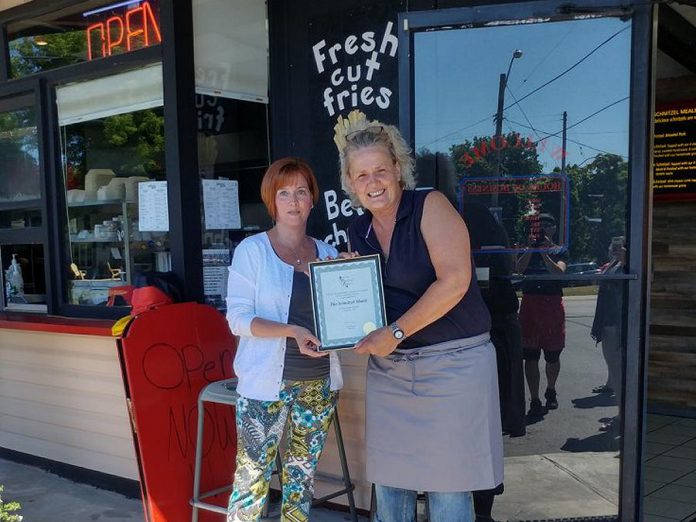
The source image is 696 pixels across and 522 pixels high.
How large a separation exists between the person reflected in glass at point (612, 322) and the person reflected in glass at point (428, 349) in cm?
82

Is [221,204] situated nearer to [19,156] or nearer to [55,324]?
[55,324]

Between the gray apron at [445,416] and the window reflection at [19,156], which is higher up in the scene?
the window reflection at [19,156]

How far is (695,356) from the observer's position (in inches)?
192

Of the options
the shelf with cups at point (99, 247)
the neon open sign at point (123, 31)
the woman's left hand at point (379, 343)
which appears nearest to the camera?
the woman's left hand at point (379, 343)

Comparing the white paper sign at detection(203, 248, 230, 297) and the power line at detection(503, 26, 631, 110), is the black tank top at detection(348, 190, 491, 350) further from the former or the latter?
the white paper sign at detection(203, 248, 230, 297)

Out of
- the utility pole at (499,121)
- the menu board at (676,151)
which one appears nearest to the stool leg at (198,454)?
the utility pole at (499,121)

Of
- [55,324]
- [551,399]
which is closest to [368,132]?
[551,399]

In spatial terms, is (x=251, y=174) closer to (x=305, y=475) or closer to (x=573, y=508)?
(x=305, y=475)

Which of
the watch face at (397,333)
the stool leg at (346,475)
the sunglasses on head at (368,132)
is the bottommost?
the stool leg at (346,475)

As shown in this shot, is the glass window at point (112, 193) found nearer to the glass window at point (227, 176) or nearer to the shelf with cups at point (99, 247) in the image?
the shelf with cups at point (99, 247)

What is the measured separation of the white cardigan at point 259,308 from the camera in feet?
7.66

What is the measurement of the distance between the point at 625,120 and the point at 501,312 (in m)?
0.95

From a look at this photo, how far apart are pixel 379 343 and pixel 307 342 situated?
0.32 meters

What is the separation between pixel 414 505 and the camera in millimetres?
2246
